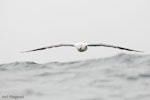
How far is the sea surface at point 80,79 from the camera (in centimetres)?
1396

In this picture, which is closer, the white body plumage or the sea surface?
the sea surface

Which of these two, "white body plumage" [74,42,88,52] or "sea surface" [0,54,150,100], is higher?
"white body plumage" [74,42,88,52]

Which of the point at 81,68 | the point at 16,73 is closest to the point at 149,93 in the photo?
the point at 81,68

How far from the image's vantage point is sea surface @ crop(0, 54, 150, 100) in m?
14.0

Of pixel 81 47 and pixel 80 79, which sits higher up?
pixel 81 47

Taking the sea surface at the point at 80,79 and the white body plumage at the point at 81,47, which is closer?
the sea surface at the point at 80,79

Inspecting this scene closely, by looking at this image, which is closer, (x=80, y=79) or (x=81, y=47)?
(x=80, y=79)

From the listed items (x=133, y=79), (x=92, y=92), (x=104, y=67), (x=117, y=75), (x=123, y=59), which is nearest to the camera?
(x=92, y=92)

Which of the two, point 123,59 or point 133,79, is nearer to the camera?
point 133,79

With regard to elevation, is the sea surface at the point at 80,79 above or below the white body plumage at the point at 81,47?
below

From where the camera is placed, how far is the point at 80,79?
1686cm

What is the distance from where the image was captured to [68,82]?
16484mm

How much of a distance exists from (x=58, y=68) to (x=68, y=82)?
11.7 feet

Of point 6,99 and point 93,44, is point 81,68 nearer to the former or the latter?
point 93,44
